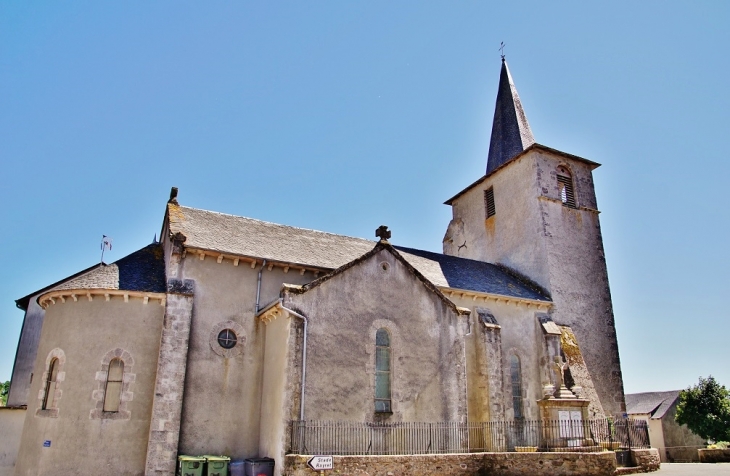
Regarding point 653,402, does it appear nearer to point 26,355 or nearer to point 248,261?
point 248,261

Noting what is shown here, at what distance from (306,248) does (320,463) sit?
9191 mm

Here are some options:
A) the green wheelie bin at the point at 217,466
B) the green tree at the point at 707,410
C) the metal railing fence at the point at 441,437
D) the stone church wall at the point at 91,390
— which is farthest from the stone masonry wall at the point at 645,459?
the green tree at the point at 707,410

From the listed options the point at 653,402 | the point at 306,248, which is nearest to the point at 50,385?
the point at 306,248

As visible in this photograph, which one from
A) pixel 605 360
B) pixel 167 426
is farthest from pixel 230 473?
pixel 605 360

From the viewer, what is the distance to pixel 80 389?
16266mm

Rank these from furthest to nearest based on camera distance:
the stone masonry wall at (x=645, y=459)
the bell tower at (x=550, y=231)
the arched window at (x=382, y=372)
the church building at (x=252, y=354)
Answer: the bell tower at (x=550, y=231)
the stone masonry wall at (x=645, y=459)
the arched window at (x=382, y=372)
the church building at (x=252, y=354)

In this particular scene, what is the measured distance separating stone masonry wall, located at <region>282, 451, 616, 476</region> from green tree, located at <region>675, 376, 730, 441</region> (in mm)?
26059

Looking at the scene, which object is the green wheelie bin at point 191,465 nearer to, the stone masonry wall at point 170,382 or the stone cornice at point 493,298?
the stone masonry wall at point 170,382

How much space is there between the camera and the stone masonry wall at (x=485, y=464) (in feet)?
48.2

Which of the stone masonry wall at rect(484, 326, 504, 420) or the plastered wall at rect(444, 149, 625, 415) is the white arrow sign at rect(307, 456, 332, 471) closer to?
the stone masonry wall at rect(484, 326, 504, 420)

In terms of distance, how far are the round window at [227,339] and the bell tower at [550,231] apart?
14.4 meters

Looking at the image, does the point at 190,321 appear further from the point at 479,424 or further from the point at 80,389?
the point at 479,424

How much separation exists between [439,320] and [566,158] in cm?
1409

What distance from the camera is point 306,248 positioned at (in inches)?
842
